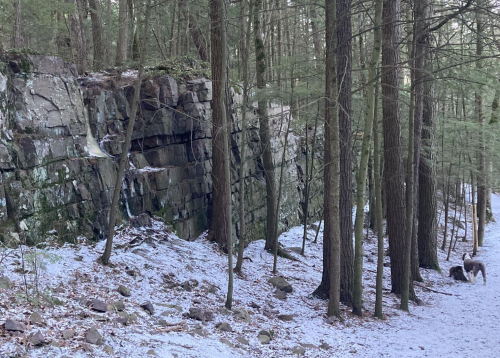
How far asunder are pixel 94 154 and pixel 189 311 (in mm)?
4499

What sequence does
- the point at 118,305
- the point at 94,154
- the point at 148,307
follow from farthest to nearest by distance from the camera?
1. the point at 94,154
2. the point at 148,307
3. the point at 118,305

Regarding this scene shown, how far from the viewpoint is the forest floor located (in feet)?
16.4

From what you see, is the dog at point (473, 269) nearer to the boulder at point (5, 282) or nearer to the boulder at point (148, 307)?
the boulder at point (148, 307)

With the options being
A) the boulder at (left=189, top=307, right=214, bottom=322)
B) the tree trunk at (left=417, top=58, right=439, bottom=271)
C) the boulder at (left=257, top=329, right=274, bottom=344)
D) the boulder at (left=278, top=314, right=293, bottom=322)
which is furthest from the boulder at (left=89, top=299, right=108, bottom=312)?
the tree trunk at (left=417, top=58, right=439, bottom=271)

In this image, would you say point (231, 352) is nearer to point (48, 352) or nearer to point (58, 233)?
point (48, 352)

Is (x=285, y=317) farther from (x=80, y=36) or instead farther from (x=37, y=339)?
(x=80, y=36)

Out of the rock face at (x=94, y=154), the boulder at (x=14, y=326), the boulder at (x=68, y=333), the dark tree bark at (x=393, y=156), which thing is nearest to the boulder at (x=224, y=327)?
the boulder at (x=68, y=333)

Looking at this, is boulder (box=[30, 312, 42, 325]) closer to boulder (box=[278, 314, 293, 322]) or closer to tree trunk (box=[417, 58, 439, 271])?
boulder (box=[278, 314, 293, 322])

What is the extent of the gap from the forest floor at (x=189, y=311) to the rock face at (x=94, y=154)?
53 centimetres

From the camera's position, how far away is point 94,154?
919 centimetres

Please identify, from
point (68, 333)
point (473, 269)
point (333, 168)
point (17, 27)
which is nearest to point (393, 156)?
point (333, 168)

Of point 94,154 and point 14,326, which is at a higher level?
point 94,154

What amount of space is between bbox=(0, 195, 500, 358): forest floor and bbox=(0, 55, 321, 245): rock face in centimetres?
53

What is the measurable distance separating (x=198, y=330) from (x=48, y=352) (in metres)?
2.24
